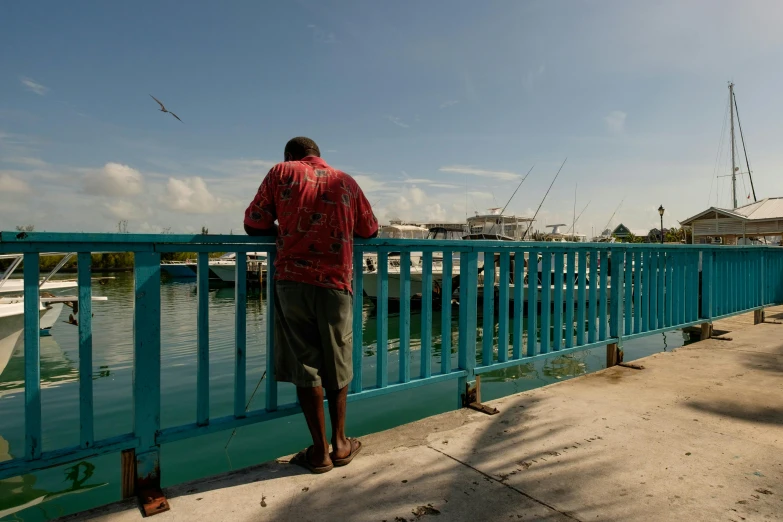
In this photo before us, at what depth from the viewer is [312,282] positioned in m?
1.90

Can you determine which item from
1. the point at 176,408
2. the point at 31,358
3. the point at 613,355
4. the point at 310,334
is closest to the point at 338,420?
the point at 310,334

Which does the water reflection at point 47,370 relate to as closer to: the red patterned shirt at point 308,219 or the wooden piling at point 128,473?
the wooden piling at point 128,473

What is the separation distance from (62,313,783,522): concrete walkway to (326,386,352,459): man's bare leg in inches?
2.8

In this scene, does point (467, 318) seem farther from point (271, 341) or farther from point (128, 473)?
point (128, 473)

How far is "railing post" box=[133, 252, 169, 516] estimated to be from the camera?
1.78 metres

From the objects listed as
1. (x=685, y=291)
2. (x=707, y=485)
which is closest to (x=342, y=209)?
(x=707, y=485)

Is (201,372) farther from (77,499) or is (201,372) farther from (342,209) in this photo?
(77,499)

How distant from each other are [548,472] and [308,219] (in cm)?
147

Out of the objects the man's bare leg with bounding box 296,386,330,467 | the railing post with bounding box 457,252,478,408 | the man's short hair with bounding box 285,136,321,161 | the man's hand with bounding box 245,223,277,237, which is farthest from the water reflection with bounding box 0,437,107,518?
the man's short hair with bounding box 285,136,321,161

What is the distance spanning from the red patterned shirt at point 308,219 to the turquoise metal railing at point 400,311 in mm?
173

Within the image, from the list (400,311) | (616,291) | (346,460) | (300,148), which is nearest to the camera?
(346,460)

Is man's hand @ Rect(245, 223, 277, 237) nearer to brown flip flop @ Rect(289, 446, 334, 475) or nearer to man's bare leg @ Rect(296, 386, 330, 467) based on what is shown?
man's bare leg @ Rect(296, 386, 330, 467)

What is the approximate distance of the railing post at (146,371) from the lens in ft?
5.84

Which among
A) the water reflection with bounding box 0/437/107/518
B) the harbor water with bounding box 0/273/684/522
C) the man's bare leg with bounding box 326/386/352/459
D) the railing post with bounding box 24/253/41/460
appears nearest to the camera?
the railing post with bounding box 24/253/41/460
